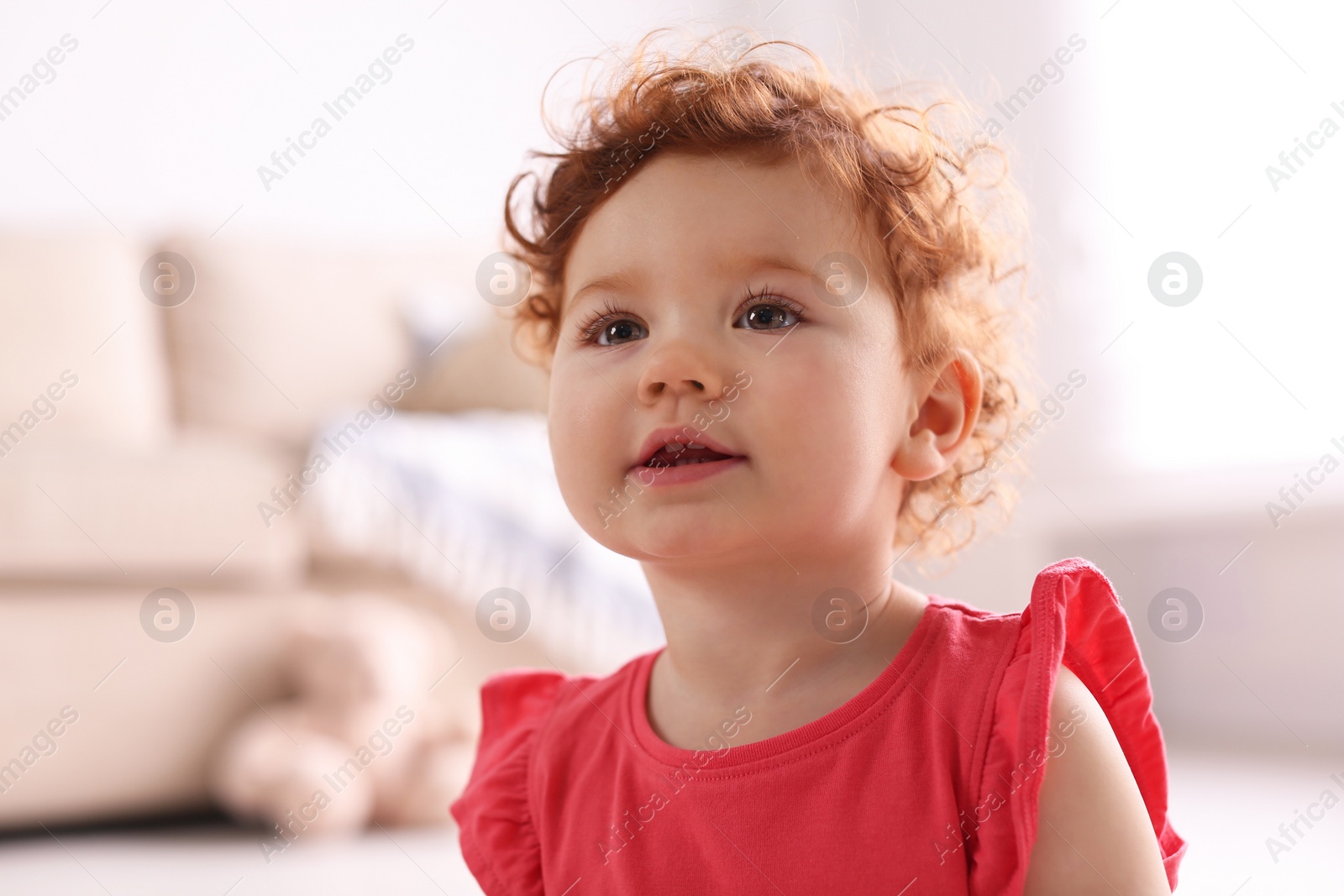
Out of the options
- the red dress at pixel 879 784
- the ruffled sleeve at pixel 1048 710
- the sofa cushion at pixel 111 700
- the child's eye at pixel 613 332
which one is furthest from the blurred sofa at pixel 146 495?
the ruffled sleeve at pixel 1048 710

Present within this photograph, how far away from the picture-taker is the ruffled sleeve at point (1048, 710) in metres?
0.62

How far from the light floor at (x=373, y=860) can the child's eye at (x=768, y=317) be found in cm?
73

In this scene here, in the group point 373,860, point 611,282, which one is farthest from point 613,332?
point 373,860

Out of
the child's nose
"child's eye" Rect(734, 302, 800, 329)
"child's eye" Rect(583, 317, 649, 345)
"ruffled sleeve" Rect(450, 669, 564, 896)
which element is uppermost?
"child's eye" Rect(734, 302, 800, 329)

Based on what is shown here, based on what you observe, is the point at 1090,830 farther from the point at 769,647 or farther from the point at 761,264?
the point at 761,264

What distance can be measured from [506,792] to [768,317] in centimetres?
41

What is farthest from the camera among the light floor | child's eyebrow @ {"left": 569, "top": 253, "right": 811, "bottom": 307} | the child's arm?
the light floor

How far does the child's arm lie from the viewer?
0.61 m

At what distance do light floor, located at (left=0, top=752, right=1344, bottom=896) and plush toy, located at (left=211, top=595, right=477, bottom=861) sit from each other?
39mm

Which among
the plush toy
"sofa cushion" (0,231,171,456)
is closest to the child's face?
the plush toy

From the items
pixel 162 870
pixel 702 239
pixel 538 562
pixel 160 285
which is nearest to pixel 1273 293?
pixel 538 562

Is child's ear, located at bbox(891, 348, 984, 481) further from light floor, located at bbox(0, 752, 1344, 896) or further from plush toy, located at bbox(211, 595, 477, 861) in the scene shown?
plush toy, located at bbox(211, 595, 477, 861)

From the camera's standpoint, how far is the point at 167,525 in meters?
1.52

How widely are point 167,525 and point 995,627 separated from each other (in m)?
1.17
